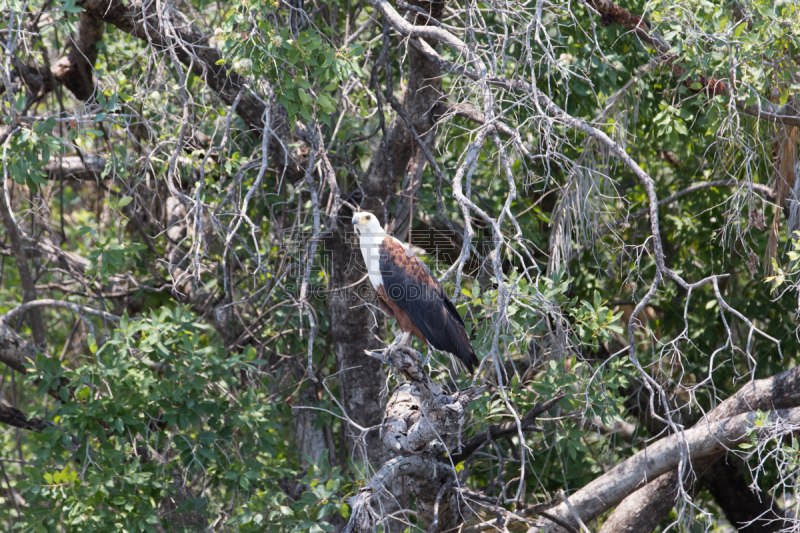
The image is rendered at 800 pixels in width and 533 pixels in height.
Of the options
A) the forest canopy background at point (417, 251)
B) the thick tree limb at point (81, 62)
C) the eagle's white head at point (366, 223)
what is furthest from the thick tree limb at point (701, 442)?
the thick tree limb at point (81, 62)

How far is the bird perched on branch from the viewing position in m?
3.81

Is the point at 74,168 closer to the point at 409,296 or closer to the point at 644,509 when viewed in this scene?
the point at 409,296

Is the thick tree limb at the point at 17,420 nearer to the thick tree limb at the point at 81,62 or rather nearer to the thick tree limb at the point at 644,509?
the thick tree limb at the point at 81,62

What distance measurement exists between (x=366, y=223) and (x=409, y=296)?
1.82ft

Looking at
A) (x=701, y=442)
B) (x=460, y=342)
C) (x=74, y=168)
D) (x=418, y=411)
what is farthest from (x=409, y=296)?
(x=74, y=168)

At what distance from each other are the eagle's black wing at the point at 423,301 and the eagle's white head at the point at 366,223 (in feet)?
0.34

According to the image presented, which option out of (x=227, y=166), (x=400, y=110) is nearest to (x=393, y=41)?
(x=400, y=110)

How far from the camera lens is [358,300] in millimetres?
4641

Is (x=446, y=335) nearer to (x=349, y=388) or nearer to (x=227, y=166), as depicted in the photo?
(x=349, y=388)

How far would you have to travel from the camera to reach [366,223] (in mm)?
4121

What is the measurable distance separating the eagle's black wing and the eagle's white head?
10cm

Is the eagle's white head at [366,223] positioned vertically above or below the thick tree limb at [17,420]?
above

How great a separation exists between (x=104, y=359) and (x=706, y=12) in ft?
12.7

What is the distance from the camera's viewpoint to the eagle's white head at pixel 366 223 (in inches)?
162
